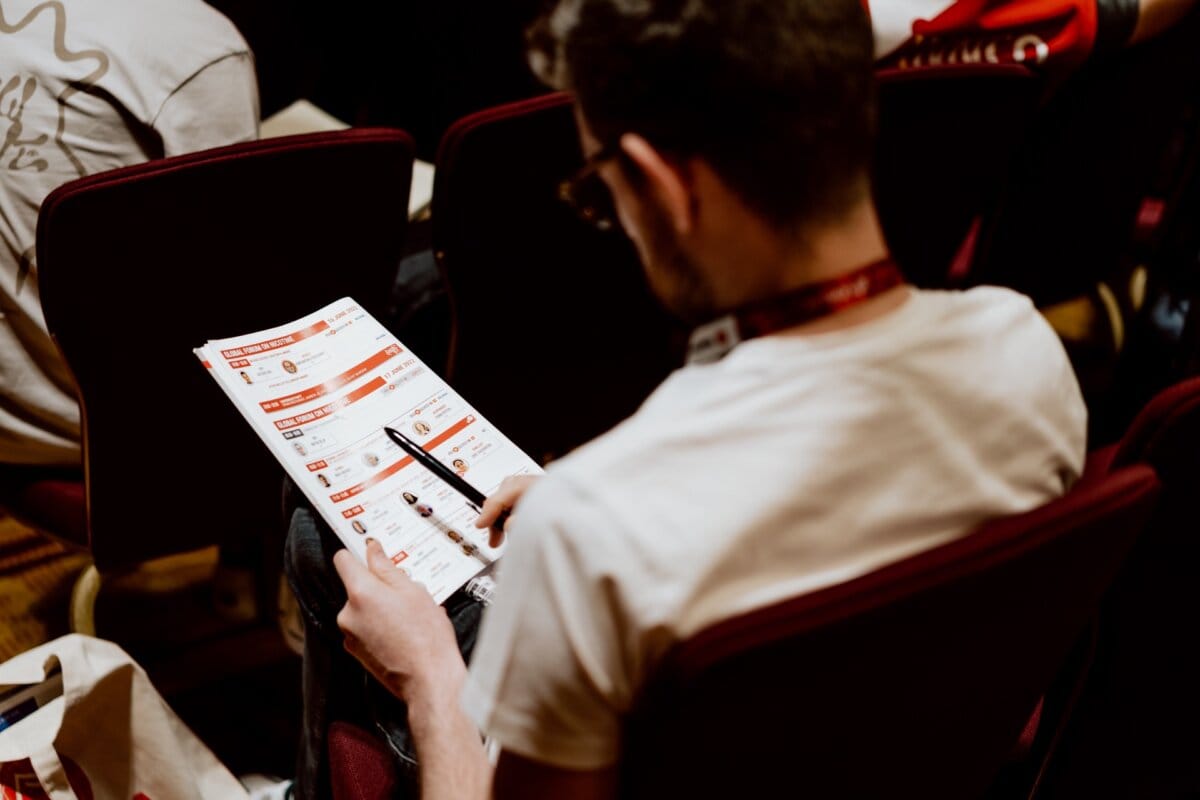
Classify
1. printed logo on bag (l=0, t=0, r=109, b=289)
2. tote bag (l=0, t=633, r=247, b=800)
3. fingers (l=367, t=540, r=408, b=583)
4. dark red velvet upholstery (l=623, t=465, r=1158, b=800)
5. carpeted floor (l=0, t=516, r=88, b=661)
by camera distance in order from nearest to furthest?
dark red velvet upholstery (l=623, t=465, r=1158, b=800) → fingers (l=367, t=540, r=408, b=583) → tote bag (l=0, t=633, r=247, b=800) → printed logo on bag (l=0, t=0, r=109, b=289) → carpeted floor (l=0, t=516, r=88, b=661)

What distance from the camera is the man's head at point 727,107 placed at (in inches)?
27.5

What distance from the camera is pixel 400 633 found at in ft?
2.96

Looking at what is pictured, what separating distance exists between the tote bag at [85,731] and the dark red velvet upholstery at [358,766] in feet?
1.12

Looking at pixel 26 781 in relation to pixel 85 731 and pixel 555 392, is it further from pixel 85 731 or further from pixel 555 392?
pixel 555 392

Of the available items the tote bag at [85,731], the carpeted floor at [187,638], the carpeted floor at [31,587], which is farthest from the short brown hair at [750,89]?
the carpeted floor at [31,587]

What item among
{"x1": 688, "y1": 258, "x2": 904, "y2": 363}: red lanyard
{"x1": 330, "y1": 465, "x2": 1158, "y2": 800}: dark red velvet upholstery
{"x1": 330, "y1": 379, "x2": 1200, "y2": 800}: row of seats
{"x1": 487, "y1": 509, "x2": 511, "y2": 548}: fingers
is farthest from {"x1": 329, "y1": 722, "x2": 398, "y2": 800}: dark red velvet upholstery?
{"x1": 688, "y1": 258, "x2": 904, "y2": 363}: red lanyard

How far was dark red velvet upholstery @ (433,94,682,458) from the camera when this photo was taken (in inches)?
49.7

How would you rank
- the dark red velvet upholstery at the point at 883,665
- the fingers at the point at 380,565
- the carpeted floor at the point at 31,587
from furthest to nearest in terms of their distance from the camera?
the carpeted floor at the point at 31,587 < the fingers at the point at 380,565 < the dark red velvet upholstery at the point at 883,665

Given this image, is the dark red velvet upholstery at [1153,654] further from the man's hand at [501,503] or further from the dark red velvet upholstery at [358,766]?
the dark red velvet upholstery at [358,766]

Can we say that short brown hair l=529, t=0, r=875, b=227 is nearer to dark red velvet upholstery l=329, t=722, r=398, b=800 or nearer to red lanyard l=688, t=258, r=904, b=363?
red lanyard l=688, t=258, r=904, b=363

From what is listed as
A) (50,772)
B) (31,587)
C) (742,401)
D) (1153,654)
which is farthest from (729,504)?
(31,587)

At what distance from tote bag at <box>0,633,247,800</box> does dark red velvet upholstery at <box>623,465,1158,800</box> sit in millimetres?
852

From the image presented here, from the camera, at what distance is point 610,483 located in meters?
0.62

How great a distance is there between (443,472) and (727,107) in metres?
0.52
